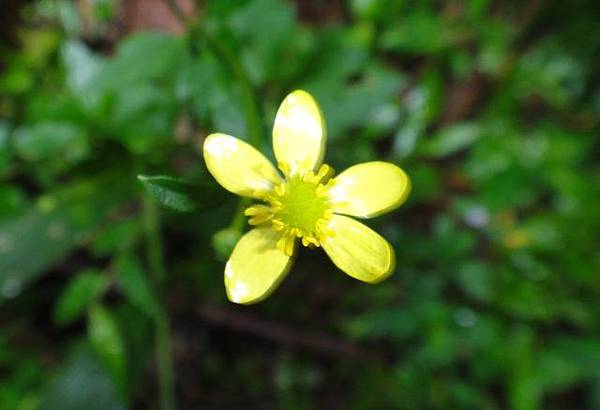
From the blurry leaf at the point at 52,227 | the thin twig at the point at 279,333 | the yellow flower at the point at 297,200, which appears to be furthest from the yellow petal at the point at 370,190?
the thin twig at the point at 279,333

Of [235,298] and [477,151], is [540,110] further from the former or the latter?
[235,298]

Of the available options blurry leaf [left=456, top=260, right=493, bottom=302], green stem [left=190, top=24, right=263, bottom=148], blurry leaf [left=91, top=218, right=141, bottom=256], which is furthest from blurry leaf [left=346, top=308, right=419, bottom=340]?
green stem [left=190, top=24, right=263, bottom=148]

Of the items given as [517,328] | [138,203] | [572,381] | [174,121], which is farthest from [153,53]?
[572,381]

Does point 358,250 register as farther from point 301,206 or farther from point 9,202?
point 9,202

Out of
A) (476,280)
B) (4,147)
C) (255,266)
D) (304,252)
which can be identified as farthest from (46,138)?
(476,280)

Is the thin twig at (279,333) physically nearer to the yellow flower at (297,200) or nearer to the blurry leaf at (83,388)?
the blurry leaf at (83,388)

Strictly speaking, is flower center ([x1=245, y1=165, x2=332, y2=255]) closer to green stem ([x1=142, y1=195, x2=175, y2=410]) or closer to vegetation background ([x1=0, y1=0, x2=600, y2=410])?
vegetation background ([x1=0, y1=0, x2=600, y2=410])
